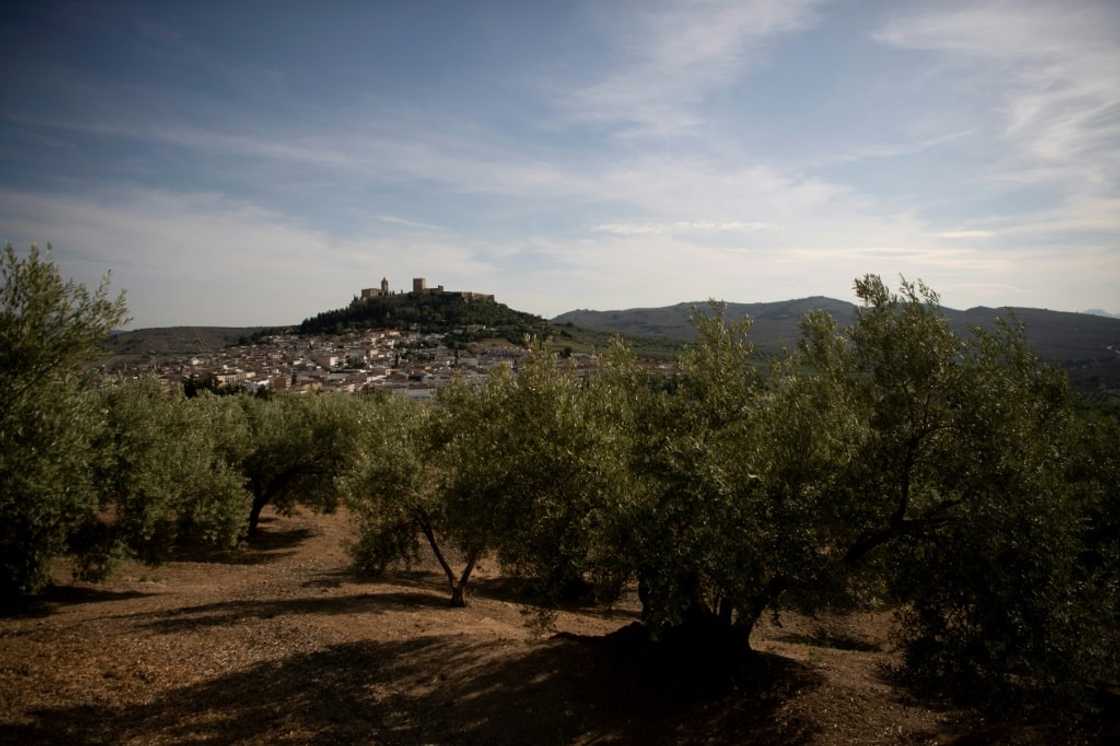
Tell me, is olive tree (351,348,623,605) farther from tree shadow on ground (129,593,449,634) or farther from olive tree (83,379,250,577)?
olive tree (83,379,250,577)

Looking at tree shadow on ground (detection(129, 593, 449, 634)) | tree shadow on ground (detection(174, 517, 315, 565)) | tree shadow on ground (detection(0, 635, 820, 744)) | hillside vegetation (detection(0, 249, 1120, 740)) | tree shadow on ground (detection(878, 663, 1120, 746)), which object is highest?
hillside vegetation (detection(0, 249, 1120, 740))

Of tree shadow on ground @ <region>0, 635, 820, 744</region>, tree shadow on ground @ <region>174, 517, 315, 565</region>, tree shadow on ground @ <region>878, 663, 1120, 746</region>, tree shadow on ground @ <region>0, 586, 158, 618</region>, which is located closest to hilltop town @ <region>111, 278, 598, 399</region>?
tree shadow on ground @ <region>174, 517, 315, 565</region>

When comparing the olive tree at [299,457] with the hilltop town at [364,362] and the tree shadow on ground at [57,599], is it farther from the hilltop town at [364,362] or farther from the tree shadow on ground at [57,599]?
the hilltop town at [364,362]

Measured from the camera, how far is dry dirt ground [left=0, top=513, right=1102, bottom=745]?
39.0 ft

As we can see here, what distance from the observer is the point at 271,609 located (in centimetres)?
2028

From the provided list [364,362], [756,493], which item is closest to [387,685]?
[756,493]

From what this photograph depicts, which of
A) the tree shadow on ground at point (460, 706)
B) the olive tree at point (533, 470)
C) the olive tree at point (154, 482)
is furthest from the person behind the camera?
the olive tree at point (154, 482)

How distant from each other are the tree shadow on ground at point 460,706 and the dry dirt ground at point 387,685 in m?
0.04

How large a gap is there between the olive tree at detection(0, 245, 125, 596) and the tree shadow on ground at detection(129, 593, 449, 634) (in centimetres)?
426

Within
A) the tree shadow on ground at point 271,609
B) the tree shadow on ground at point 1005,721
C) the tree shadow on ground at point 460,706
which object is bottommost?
the tree shadow on ground at point 271,609

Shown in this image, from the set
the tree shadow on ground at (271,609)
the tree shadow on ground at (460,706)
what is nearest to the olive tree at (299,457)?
the tree shadow on ground at (271,609)

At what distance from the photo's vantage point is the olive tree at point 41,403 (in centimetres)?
1381

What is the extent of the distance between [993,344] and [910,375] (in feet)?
6.38

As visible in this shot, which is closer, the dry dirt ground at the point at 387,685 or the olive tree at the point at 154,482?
the dry dirt ground at the point at 387,685
